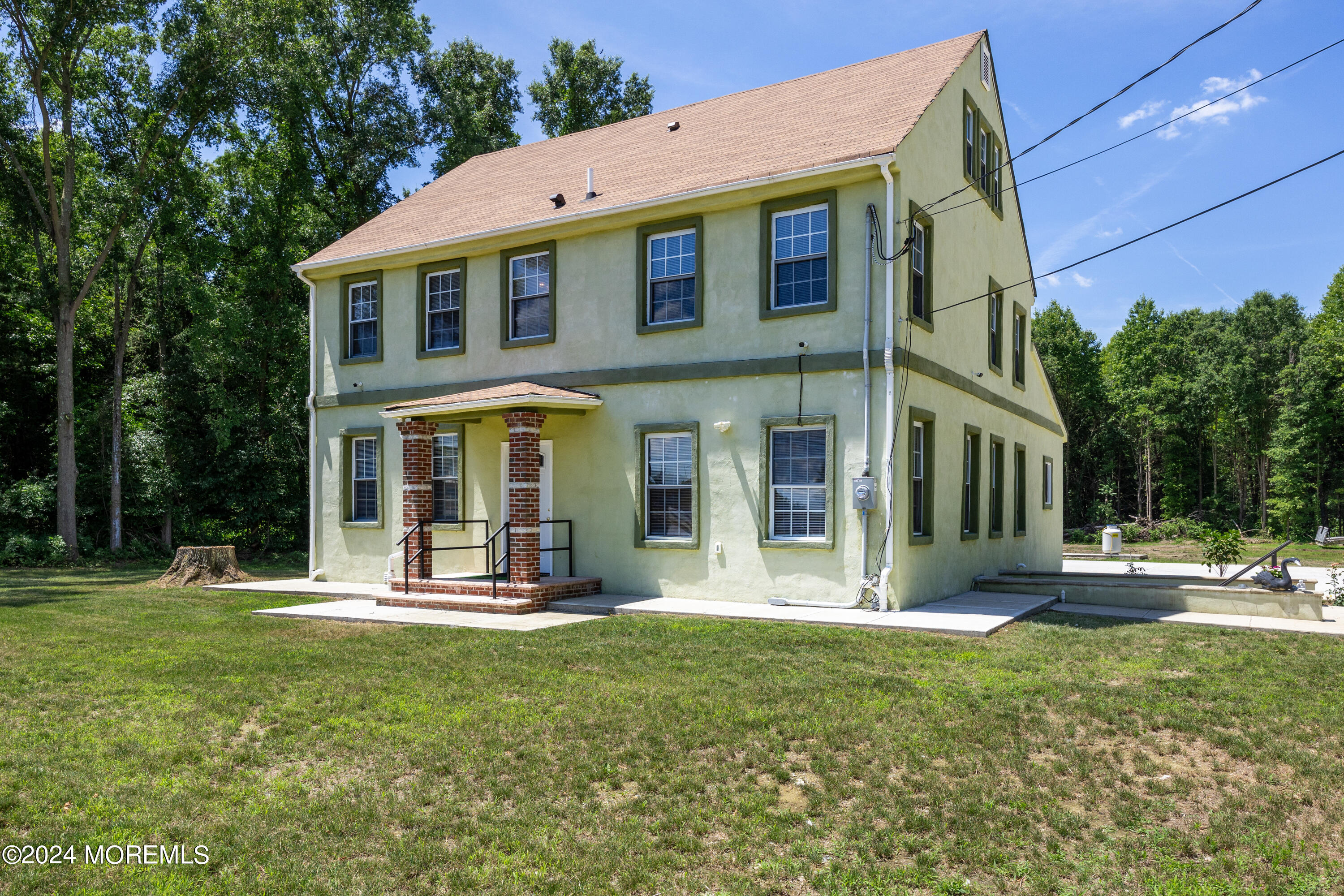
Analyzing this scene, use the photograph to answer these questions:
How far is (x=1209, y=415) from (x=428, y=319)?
41747 mm

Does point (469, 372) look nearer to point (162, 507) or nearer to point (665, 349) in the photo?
point (665, 349)

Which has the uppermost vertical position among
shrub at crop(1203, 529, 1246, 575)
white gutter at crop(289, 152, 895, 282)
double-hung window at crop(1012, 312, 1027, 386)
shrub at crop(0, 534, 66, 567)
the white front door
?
white gutter at crop(289, 152, 895, 282)

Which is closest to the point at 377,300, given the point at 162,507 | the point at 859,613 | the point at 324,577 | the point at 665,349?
the point at 324,577

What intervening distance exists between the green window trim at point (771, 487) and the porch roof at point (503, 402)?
2690mm

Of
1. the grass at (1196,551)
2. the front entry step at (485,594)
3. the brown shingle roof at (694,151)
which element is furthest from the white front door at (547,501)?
the grass at (1196,551)

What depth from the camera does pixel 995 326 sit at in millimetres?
16203

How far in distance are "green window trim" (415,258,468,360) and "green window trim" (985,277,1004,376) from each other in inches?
347

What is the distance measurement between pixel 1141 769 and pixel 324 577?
45.2 feet

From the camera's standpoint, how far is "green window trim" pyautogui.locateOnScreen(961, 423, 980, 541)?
45.2ft

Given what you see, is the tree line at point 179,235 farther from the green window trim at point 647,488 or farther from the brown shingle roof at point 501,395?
the green window trim at point 647,488

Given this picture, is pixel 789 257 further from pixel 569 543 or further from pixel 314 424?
pixel 314 424

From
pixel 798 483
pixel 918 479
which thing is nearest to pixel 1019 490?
pixel 918 479

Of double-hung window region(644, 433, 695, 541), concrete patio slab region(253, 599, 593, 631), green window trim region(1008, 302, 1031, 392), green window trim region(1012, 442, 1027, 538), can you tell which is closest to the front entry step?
concrete patio slab region(253, 599, 593, 631)

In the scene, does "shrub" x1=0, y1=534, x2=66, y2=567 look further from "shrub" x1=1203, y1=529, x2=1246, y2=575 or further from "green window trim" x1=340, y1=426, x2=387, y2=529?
"shrub" x1=1203, y1=529, x2=1246, y2=575
